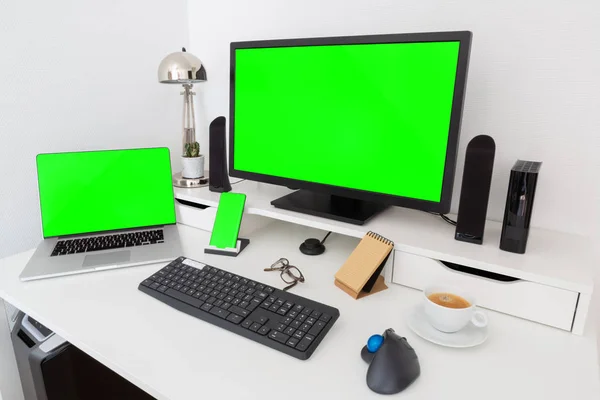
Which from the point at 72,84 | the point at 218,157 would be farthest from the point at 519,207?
the point at 72,84

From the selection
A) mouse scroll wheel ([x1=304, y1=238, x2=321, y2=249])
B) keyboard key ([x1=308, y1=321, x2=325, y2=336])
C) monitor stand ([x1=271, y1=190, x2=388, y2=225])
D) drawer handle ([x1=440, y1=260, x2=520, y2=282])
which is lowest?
keyboard key ([x1=308, y1=321, x2=325, y2=336])

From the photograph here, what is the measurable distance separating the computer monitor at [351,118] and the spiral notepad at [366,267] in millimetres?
101

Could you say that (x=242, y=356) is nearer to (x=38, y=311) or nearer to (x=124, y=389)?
(x=38, y=311)

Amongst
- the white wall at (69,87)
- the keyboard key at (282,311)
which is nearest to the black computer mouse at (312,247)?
the keyboard key at (282,311)

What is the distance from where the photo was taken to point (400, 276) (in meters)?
0.88

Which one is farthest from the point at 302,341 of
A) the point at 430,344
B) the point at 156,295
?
→ the point at 156,295

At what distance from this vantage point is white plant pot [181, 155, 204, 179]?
1280mm

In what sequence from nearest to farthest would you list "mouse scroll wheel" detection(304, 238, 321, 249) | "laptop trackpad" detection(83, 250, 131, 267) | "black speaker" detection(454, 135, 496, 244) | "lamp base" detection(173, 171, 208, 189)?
"black speaker" detection(454, 135, 496, 244), "laptop trackpad" detection(83, 250, 131, 267), "mouse scroll wheel" detection(304, 238, 321, 249), "lamp base" detection(173, 171, 208, 189)

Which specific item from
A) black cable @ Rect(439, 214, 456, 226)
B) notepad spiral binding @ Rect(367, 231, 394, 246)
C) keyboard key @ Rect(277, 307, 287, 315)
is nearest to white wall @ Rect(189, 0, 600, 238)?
black cable @ Rect(439, 214, 456, 226)

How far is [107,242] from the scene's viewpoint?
1.04m

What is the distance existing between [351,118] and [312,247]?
340 mm

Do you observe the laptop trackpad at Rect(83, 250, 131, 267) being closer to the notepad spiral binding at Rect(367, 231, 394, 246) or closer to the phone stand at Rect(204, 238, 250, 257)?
Result: the phone stand at Rect(204, 238, 250, 257)

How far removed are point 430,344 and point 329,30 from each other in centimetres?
→ 90

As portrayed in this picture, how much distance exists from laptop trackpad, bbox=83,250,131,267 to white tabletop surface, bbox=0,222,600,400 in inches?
1.7
